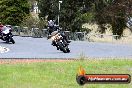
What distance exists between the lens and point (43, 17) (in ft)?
181

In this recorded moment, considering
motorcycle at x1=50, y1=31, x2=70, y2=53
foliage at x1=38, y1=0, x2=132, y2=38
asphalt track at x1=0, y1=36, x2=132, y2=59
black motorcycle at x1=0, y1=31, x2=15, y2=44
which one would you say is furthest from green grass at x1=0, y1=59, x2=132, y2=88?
foliage at x1=38, y1=0, x2=132, y2=38

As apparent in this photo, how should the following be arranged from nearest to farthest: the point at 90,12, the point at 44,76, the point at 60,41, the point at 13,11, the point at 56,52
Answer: the point at 44,76, the point at 56,52, the point at 60,41, the point at 13,11, the point at 90,12

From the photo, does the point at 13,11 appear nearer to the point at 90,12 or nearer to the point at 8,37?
the point at 90,12

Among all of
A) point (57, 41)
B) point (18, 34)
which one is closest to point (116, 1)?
point (18, 34)

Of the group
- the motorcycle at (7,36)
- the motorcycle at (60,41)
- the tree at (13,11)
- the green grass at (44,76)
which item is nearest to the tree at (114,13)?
the tree at (13,11)

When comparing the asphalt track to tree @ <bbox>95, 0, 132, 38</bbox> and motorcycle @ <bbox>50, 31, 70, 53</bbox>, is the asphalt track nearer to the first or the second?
motorcycle @ <bbox>50, 31, 70, 53</bbox>

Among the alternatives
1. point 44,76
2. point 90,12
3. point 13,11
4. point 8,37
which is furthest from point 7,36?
point 90,12

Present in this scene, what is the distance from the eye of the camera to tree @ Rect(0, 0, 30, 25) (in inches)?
2123

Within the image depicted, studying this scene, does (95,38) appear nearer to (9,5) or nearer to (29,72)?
(9,5)

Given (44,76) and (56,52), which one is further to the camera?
(56,52)

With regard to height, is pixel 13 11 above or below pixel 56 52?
above

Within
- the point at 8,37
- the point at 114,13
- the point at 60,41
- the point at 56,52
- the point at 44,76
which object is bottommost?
the point at 56,52

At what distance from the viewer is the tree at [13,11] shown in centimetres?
5392

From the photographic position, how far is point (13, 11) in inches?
2154
